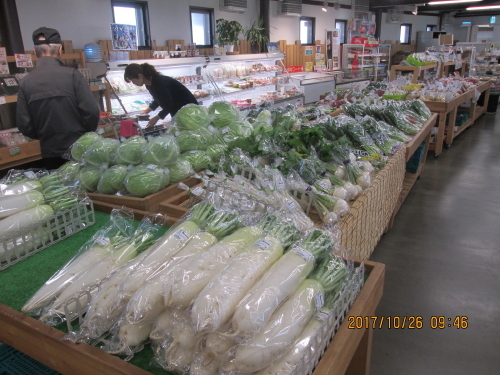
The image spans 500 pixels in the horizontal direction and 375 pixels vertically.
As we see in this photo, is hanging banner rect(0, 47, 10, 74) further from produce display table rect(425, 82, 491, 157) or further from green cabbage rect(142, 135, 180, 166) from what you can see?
produce display table rect(425, 82, 491, 157)

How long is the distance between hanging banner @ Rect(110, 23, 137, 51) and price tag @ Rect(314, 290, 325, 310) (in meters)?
5.61

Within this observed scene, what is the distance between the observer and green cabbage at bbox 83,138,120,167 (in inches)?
89.2

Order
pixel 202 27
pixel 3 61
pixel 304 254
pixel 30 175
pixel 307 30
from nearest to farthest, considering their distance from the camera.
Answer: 1. pixel 304 254
2. pixel 30 175
3. pixel 3 61
4. pixel 202 27
5. pixel 307 30

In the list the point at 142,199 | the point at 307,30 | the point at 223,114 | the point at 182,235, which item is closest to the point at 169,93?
the point at 223,114

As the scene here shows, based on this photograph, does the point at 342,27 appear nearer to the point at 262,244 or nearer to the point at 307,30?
the point at 307,30

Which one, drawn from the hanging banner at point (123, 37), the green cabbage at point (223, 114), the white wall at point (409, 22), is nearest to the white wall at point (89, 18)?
the hanging banner at point (123, 37)

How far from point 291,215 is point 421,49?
1896cm

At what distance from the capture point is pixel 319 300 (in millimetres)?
1115

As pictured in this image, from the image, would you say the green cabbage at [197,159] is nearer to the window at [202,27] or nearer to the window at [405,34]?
the window at [202,27]

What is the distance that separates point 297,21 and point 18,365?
10792 millimetres

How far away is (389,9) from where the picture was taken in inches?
591

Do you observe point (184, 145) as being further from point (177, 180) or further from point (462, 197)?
point (462, 197)

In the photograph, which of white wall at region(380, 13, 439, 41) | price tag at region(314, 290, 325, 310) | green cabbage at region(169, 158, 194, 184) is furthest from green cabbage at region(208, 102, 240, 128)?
white wall at region(380, 13, 439, 41)

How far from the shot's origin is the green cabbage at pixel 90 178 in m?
2.26
